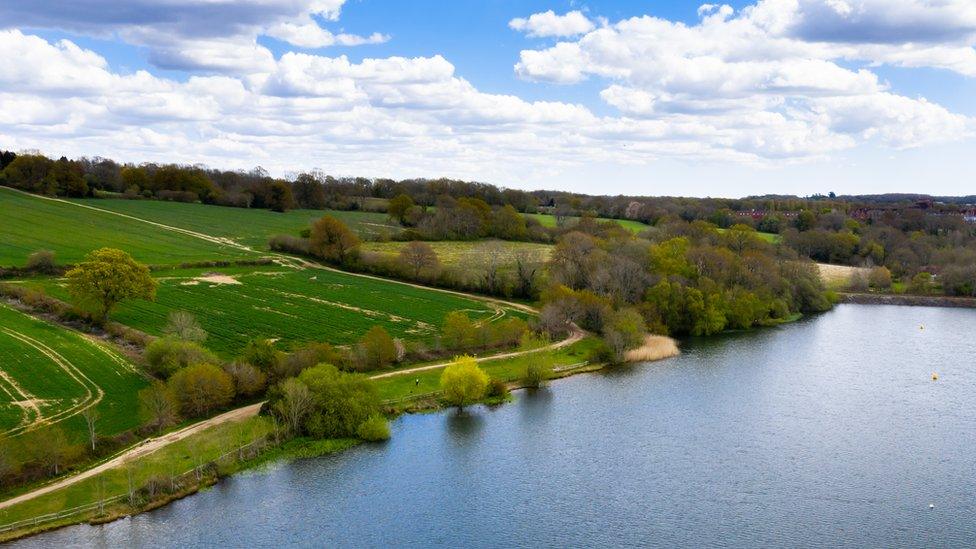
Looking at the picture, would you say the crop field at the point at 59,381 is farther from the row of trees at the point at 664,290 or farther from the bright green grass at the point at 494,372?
the row of trees at the point at 664,290

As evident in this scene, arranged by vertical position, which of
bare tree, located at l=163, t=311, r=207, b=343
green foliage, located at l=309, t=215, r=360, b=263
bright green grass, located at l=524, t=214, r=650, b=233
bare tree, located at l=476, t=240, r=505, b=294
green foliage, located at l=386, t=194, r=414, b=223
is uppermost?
green foliage, located at l=386, t=194, r=414, b=223

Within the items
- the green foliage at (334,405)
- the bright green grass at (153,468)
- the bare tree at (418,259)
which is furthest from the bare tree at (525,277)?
the bright green grass at (153,468)

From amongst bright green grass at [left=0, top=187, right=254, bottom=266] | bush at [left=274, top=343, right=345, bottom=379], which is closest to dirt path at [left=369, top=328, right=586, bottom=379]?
bush at [left=274, top=343, right=345, bottom=379]

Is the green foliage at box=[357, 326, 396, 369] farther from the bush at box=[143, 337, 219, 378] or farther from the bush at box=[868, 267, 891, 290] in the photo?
the bush at box=[868, 267, 891, 290]

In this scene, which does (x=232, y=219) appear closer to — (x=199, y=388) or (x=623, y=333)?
(x=623, y=333)

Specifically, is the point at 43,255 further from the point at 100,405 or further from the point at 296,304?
the point at 100,405
